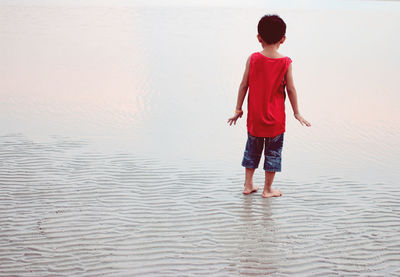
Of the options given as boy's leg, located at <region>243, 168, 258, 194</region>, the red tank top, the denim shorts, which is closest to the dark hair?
the red tank top

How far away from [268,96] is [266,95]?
2 centimetres

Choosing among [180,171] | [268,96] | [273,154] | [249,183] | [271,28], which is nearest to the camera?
[271,28]

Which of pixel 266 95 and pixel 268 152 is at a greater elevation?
pixel 266 95

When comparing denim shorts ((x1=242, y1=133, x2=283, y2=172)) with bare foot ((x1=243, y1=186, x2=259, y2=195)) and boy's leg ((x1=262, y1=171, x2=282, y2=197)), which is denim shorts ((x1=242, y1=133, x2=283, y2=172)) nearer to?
boy's leg ((x1=262, y1=171, x2=282, y2=197))

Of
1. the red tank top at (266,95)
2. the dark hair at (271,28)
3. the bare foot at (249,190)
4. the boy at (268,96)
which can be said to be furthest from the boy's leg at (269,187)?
the dark hair at (271,28)

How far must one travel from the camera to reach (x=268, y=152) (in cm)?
452

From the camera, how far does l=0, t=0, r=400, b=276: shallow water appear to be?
3521 millimetres

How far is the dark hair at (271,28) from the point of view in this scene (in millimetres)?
4176

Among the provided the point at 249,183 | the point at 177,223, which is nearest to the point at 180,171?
the point at 249,183

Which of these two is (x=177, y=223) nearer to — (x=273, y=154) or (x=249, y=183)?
(x=249, y=183)

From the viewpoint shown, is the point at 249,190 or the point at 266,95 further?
the point at 249,190

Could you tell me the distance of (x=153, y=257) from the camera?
3.47 meters

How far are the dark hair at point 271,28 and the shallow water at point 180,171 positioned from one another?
135 cm

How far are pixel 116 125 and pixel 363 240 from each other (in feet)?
13.1
